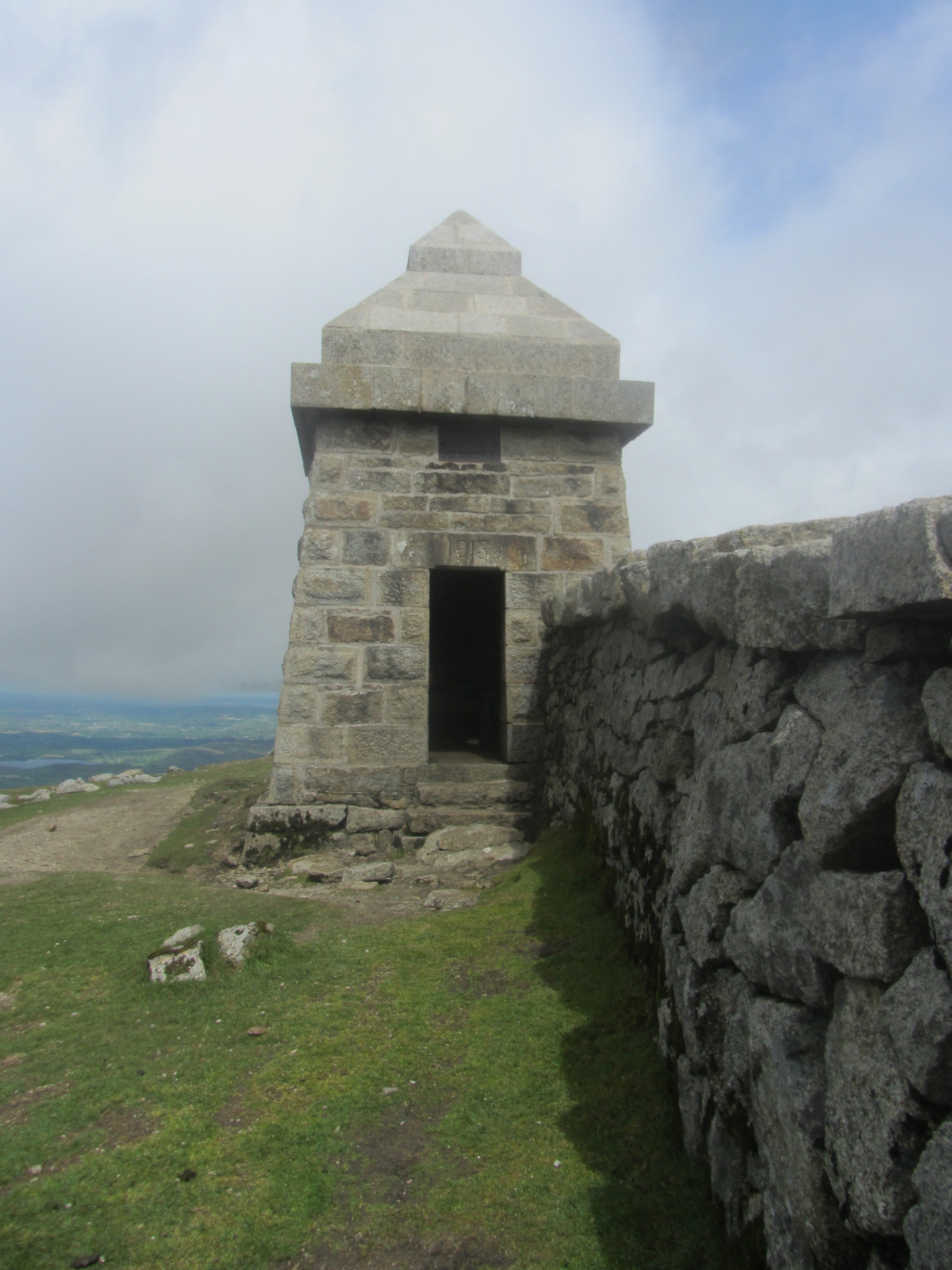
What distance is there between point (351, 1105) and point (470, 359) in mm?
5898

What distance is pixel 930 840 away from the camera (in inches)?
59.8

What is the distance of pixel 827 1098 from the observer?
1712 mm

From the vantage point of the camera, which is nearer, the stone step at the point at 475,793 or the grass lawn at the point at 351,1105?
the grass lawn at the point at 351,1105

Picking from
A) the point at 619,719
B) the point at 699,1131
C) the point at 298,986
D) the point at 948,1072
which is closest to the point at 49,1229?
the point at 298,986

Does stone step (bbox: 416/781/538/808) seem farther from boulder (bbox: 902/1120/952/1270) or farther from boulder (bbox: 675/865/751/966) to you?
boulder (bbox: 902/1120/952/1270)

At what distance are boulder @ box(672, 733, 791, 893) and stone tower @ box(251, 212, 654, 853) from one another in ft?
12.9

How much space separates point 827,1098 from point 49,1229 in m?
2.18

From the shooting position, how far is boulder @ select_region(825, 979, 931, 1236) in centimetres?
147

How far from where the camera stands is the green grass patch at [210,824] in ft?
22.7

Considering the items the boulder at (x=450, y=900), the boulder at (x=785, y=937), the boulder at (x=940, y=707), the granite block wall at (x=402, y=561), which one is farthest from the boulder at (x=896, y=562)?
the granite block wall at (x=402, y=561)

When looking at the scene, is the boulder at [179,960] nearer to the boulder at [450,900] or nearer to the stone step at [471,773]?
the boulder at [450,900]

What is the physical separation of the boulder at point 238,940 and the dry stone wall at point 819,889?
2.08 metres

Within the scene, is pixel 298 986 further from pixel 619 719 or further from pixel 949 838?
pixel 949 838

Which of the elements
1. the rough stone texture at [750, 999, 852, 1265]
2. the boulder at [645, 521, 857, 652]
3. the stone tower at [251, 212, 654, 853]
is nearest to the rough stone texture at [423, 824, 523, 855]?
the stone tower at [251, 212, 654, 853]
